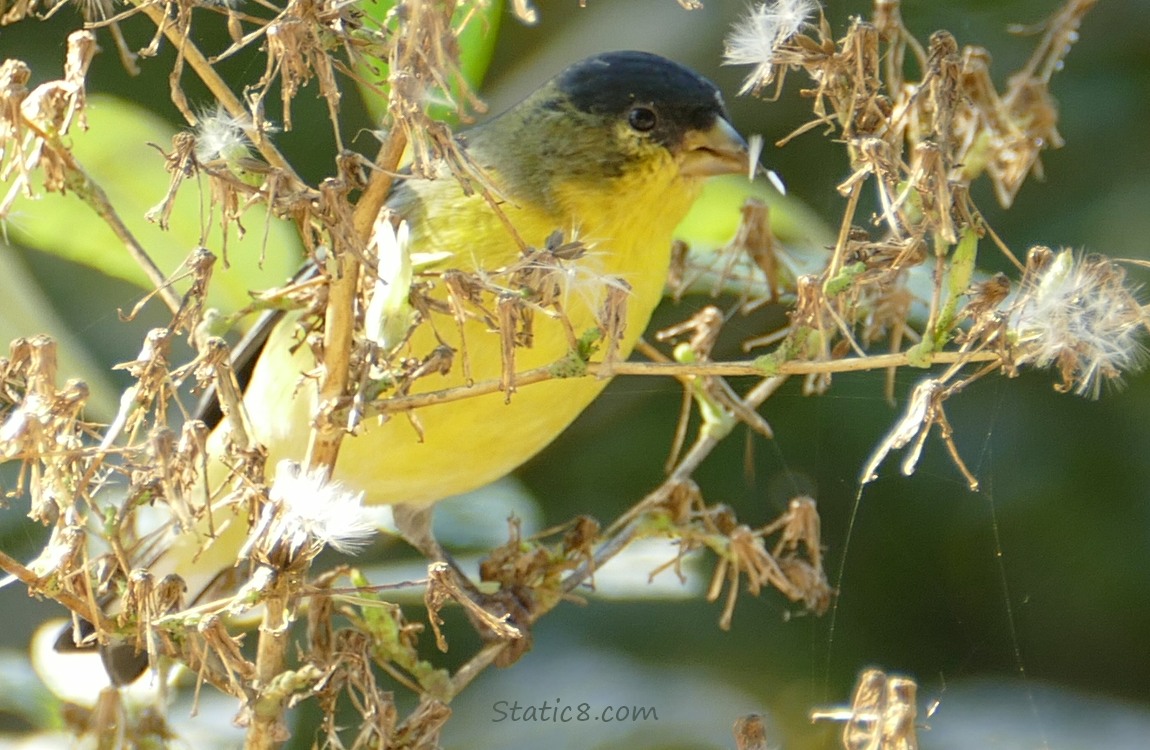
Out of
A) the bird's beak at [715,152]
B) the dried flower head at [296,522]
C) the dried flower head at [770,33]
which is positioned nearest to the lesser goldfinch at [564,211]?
the bird's beak at [715,152]

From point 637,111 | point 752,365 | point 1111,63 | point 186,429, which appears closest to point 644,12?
point 637,111

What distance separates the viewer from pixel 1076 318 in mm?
1154

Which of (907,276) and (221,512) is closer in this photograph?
(907,276)

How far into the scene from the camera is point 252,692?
1.14 metres

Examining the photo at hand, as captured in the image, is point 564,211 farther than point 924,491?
No

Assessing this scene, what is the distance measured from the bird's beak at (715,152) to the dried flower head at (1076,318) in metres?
0.81

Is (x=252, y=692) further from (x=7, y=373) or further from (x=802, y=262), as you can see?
(x=802, y=262)

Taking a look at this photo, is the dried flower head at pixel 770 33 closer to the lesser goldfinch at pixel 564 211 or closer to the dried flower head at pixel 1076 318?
the dried flower head at pixel 1076 318

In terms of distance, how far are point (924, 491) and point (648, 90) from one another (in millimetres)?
1262

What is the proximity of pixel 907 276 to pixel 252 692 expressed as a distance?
111cm

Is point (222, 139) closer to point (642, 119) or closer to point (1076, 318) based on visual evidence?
point (1076, 318)

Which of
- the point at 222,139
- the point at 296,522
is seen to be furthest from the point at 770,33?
the point at 296,522

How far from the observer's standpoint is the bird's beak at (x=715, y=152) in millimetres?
1964

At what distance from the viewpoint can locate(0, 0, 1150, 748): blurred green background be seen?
2680 mm
